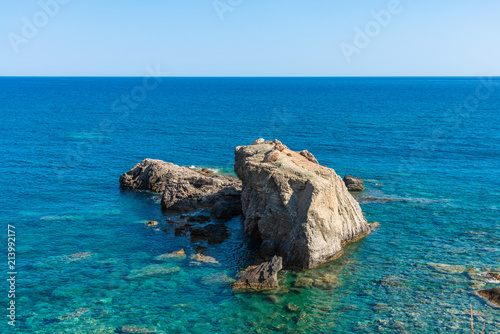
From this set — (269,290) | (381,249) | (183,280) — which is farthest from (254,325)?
(381,249)

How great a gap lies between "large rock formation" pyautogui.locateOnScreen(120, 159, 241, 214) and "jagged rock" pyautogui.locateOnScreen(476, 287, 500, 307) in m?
26.6

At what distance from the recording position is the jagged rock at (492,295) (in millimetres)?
31094

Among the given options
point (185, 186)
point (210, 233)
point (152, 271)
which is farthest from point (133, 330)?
point (185, 186)

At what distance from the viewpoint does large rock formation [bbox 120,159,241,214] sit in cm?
5113

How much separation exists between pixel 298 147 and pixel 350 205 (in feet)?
151

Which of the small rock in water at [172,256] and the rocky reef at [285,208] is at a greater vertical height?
the rocky reef at [285,208]

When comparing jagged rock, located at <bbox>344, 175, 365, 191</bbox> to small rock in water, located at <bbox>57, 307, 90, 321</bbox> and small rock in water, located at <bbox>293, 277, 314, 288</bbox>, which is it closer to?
small rock in water, located at <bbox>293, 277, 314, 288</bbox>

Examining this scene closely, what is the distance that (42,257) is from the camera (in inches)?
1531

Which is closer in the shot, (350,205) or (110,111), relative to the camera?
(350,205)

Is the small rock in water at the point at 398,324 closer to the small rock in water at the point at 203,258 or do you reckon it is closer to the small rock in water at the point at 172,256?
the small rock in water at the point at 203,258

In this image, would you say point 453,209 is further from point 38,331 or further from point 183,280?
point 38,331

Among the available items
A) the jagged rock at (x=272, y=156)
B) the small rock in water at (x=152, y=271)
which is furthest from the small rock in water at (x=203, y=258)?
the jagged rock at (x=272, y=156)

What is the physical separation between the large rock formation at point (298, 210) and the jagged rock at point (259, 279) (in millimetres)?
3423

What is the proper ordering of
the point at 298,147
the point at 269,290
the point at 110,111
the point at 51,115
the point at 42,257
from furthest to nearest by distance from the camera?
1. the point at 110,111
2. the point at 51,115
3. the point at 298,147
4. the point at 42,257
5. the point at 269,290
